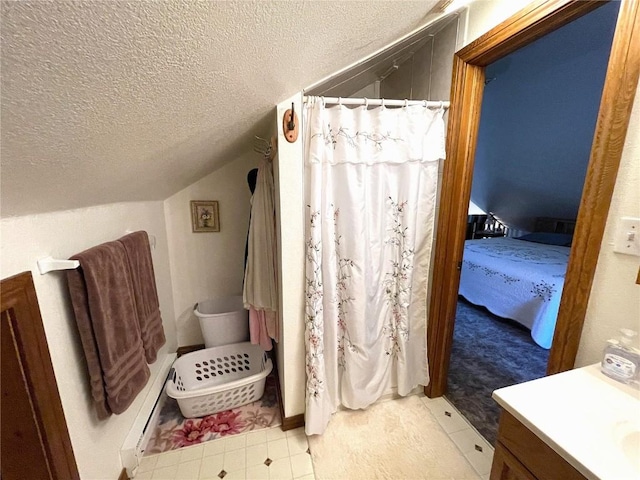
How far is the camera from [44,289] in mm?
824

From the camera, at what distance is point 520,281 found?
2436 millimetres

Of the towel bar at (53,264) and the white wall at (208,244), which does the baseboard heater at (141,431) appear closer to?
the white wall at (208,244)

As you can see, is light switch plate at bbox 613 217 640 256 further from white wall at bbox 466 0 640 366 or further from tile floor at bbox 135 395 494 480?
tile floor at bbox 135 395 494 480

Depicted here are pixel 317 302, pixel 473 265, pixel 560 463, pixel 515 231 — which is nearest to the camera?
pixel 560 463

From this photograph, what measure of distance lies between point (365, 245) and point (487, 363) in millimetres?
1654

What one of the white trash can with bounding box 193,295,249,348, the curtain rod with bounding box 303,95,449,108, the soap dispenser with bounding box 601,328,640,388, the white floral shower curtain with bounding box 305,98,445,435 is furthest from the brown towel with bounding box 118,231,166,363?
the soap dispenser with bounding box 601,328,640,388

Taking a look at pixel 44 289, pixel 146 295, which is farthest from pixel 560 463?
pixel 146 295

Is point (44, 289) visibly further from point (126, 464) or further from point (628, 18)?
point (628, 18)

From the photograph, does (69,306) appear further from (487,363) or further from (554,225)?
(554,225)

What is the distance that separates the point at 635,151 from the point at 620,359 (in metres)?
0.64

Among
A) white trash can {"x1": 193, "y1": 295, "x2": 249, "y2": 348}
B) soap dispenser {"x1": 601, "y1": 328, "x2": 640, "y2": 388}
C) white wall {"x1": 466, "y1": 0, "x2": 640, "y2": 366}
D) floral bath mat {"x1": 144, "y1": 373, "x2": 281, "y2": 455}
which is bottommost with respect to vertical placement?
floral bath mat {"x1": 144, "y1": 373, "x2": 281, "y2": 455}

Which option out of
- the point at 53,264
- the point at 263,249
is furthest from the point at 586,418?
the point at 53,264

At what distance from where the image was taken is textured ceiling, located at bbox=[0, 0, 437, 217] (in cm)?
39

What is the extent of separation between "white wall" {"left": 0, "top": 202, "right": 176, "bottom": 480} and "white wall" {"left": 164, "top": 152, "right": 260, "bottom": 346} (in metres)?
0.84
